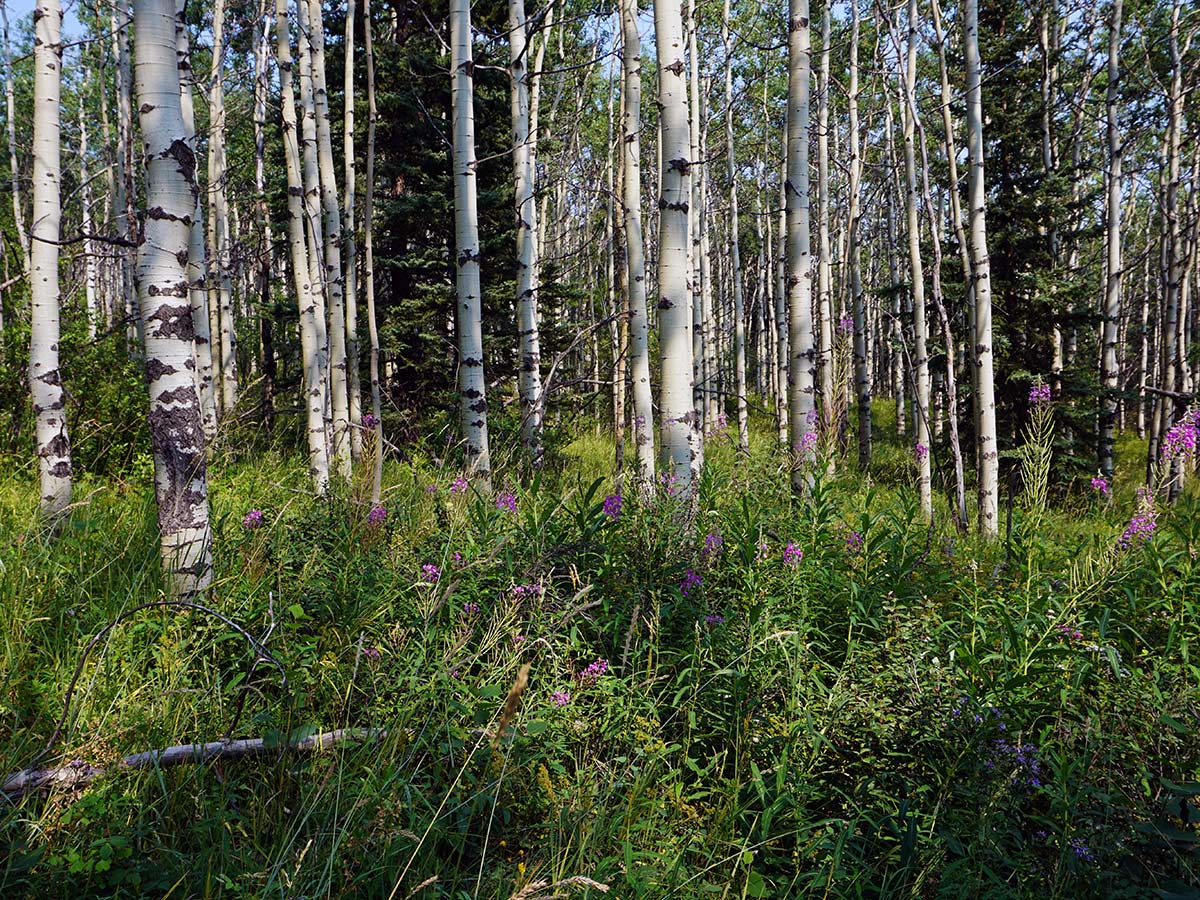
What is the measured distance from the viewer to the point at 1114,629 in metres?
3.23

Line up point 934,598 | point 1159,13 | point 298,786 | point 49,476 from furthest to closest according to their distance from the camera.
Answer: point 1159,13 < point 49,476 < point 934,598 < point 298,786

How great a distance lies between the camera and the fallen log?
6.31 ft

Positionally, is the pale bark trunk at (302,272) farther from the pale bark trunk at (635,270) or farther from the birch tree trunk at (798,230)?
the birch tree trunk at (798,230)

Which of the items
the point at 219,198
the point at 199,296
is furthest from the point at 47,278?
the point at 219,198

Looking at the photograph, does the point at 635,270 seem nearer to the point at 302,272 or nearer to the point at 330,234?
the point at 302,272

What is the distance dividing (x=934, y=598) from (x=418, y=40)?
11005 millimetres

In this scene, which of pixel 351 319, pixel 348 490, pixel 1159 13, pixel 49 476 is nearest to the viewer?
pixel 348 490

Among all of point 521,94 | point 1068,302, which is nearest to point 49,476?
point 521,94

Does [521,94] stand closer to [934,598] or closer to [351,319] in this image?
[351,319]

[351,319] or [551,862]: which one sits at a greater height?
[351,319]

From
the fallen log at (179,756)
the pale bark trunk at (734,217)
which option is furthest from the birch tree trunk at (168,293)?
the pale bark trunk at (734,217)

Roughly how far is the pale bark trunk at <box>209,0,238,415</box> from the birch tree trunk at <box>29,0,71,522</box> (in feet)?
12.8

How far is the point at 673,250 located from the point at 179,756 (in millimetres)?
3854

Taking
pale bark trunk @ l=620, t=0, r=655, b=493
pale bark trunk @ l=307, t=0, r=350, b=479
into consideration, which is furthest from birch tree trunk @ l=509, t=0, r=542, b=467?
pale bark trunk @ l=307, t=0, r=350, b=479
